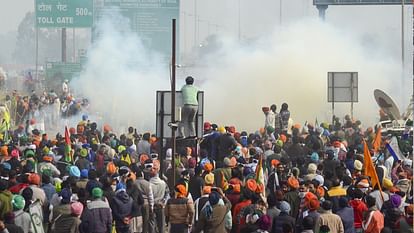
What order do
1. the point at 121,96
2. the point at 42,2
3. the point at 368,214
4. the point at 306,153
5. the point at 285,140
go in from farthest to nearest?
the point at 42,2, the point at 121,96, the point at 285,140, the point at 306,153, the point at 368,214

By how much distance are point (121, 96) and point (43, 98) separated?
120 inches

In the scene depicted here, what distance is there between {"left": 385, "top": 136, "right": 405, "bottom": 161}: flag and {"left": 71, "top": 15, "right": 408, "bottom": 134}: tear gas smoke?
707 inches

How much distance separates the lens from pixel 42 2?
52219 millimetres

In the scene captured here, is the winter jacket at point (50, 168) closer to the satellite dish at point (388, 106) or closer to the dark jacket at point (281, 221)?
the dark jacket at point (281, 221)

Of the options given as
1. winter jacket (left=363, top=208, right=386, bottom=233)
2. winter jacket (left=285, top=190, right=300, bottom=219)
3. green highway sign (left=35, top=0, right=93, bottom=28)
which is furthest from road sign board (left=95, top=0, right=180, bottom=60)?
winter jacket (left=363, top=208, right=386, bottom=233)

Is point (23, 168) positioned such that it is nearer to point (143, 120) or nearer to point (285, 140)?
point (285, 140)

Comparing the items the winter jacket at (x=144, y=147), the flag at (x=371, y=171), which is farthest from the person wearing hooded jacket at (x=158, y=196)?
the winter jacket at (x=144, y=147)

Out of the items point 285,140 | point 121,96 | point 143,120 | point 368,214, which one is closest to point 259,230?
point 368,214

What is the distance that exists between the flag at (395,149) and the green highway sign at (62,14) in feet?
111

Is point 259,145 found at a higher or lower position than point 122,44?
lower

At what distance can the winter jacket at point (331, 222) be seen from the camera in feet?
42.5

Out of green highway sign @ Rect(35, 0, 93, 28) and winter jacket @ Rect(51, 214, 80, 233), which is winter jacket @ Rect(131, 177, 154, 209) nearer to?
winter jacket @ Rect(51, 214, 80, 233)

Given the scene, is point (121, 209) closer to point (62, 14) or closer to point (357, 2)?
point (357, 2)

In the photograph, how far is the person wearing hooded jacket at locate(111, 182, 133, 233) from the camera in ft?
48.0
